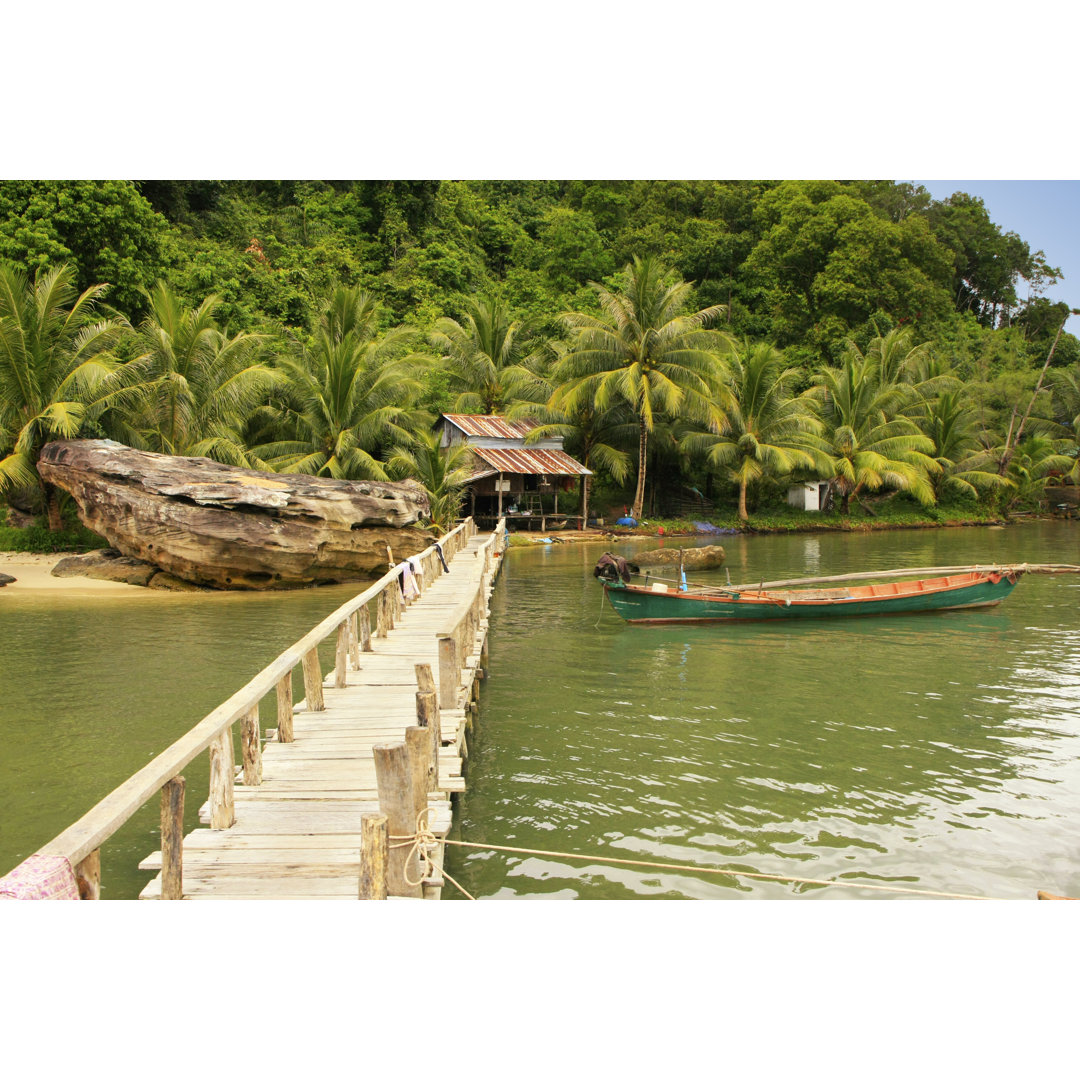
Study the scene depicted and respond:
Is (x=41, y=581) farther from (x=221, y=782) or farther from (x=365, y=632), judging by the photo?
(x=221, y=782)

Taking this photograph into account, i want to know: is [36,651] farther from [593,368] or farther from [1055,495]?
[1055,495]

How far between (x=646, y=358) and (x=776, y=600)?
17.8m

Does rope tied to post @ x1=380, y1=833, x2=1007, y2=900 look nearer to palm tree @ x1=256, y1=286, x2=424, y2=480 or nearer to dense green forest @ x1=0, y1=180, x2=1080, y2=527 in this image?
dense green forest @ x1=0, y1=180, x2=1080, y2=527

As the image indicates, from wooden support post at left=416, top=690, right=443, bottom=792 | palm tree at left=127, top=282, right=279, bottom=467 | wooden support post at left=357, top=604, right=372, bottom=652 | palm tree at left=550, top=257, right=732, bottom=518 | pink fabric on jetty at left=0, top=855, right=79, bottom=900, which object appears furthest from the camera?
palm tree at left=550, top=257, right=732, bottom=518

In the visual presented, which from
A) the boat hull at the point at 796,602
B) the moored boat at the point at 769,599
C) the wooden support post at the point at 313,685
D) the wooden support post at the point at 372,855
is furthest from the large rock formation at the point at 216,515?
the wooden support post at the point at 372,855

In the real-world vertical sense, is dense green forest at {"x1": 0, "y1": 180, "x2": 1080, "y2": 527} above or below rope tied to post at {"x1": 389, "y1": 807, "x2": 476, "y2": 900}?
above

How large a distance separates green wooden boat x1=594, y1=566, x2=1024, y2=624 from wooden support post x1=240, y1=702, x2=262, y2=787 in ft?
29.5

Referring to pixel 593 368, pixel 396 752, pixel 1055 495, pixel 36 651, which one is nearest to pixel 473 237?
pixel 593 368

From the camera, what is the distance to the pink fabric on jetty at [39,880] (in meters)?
3.13

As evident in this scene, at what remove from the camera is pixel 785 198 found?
4447cm

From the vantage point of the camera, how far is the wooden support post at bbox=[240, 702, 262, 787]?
5.56 metres

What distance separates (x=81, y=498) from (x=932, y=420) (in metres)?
35.3

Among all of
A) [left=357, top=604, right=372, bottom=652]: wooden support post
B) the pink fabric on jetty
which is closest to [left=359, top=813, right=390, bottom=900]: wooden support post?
the pink fabric on jetty

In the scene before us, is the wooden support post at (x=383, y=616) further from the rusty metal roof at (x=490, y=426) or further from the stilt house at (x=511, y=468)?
the rusty metal roof at (x=490, y=426)
